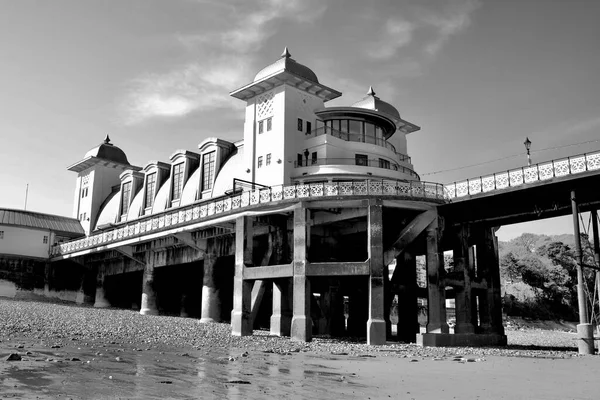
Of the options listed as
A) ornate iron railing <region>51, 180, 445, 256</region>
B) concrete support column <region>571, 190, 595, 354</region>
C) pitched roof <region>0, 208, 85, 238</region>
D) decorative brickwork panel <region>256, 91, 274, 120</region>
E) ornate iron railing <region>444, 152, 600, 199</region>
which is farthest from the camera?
pitched roof <region>0, 208, 85, 238</region>

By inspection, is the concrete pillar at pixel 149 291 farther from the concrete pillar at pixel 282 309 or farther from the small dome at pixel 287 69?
the small dome at pixel 287 69

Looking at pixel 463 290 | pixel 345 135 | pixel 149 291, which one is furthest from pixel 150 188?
pixel 463 290

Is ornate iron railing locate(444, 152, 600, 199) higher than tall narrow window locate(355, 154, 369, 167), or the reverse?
tall narrow window locate(355, 154, 369, 167)

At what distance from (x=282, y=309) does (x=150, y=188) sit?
26656 mm

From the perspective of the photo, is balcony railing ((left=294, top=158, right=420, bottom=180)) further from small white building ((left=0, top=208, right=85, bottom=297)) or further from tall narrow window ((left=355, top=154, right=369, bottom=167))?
small white building ((left=0, top=208, right=85, bottom=297))

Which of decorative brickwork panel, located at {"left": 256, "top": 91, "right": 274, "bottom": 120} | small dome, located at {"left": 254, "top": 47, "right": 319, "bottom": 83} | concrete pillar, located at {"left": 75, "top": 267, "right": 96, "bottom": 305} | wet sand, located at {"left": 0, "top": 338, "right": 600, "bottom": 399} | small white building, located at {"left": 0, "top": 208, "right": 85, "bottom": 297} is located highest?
small dome, located at {"left": 254, "top": 47, "right": 319, "bottom": 83}

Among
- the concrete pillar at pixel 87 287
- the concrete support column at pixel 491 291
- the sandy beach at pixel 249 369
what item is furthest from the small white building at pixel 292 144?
the concrete pillar at pixel 87 287

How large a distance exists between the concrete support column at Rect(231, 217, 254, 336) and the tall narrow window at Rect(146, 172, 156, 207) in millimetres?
22089

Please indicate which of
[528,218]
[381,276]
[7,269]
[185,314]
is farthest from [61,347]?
[7,269]

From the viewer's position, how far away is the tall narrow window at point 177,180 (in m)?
52.2

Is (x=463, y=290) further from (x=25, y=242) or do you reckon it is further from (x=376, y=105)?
(x=25, y=242)

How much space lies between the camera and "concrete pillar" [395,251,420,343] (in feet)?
136

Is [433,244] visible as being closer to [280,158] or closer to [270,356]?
[280,158]

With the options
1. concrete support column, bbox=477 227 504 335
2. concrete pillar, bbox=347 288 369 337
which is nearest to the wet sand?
concrete support column, bbox=477 227 504 335
